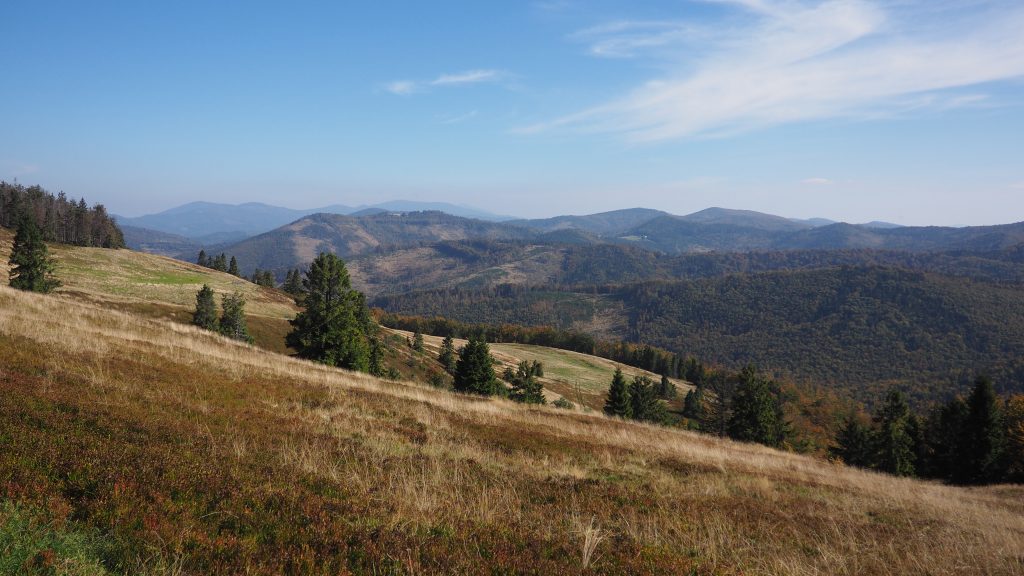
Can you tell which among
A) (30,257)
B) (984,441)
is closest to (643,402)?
(984,441)

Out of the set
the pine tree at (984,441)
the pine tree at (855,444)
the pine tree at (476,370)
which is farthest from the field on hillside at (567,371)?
the pine tree at (984,441)

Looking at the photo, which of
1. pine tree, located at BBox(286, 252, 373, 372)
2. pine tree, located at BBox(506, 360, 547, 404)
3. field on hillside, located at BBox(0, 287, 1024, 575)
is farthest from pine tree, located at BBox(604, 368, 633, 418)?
field on hillside, located at BBox(0, 287, 1024, 575)

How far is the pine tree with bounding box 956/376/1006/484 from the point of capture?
4194cm

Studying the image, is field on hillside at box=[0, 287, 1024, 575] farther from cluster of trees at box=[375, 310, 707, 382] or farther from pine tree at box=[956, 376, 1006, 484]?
cluster of trees at box=[375, 310, 707, 382]

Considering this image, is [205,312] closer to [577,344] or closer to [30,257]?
[30,257]

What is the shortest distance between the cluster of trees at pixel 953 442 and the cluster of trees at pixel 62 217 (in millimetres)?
173769

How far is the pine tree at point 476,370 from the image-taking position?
52.8 metres

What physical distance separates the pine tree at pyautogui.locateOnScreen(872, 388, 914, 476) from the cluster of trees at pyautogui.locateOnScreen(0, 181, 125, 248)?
568 feet

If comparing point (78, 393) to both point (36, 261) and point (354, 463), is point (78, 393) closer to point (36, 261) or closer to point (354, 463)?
point (354, 463)

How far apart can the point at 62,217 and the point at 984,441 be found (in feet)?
651

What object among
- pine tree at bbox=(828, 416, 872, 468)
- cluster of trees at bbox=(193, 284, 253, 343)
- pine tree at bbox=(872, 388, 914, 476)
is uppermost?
cluster of trees at bbox=(193, 284, 253, 343)

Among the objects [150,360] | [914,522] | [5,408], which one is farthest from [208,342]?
[914,522]

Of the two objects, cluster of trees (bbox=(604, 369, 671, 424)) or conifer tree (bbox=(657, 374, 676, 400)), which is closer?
cluster of trees (bbox=(604, 369, 671, 424))

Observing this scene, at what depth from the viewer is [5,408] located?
749 centimetres
